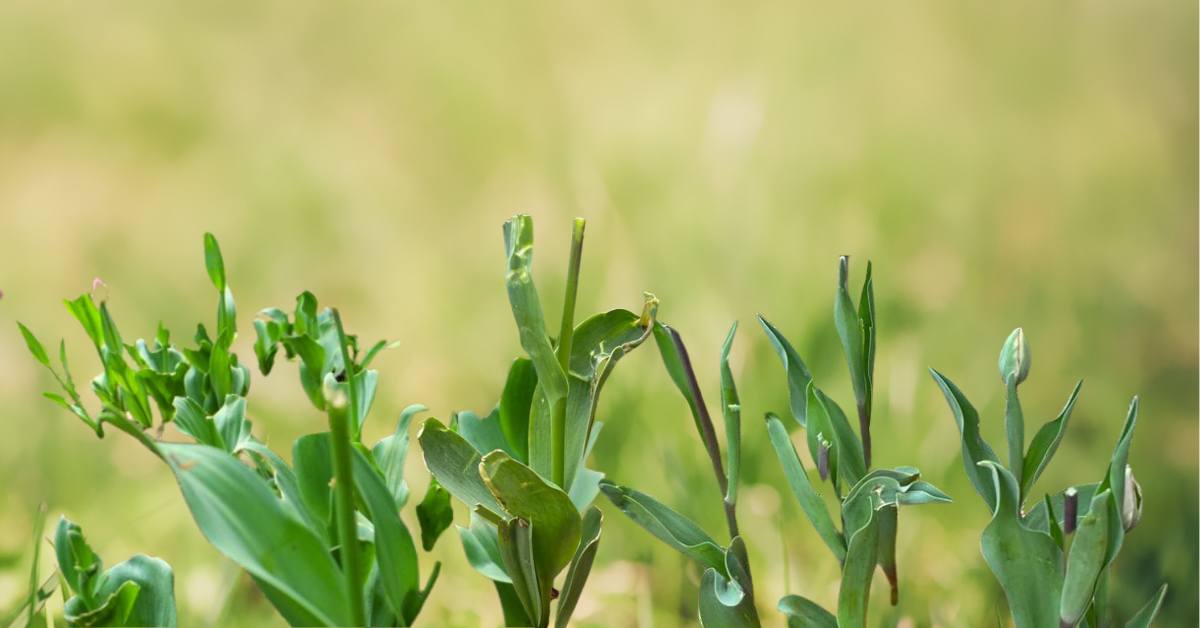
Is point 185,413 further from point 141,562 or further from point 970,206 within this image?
point 970,206

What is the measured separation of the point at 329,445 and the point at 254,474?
0.12 ft

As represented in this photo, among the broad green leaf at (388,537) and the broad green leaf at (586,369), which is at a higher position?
the broad green leaf at (586,369)

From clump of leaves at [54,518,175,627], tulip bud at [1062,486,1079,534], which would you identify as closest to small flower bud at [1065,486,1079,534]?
tulip bud at [1062,486,1079,534]

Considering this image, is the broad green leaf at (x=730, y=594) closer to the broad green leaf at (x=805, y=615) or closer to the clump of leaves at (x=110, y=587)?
the broad green leaf at (x=805, y=615)

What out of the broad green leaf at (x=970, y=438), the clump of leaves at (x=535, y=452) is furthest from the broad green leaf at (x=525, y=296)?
the broad green leaf at (x=970, y=438)

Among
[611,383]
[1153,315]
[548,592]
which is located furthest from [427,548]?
[1153,315]

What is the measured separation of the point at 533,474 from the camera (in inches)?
11.7

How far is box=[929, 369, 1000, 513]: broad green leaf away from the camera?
31 centimetres

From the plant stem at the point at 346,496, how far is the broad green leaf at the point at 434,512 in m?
0.05

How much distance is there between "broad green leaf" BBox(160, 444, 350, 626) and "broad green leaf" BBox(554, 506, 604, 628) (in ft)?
0.21

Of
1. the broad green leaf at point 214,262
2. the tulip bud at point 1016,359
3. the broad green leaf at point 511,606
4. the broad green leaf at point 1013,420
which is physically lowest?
the broad green leaf at point 511,606

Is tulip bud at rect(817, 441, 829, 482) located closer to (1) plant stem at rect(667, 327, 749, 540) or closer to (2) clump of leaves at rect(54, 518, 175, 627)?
(1) plant stem at rect(667, 327, 749, 540)

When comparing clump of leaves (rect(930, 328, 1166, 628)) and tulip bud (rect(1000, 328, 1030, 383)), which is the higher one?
tulip bud (rect(1000, 328, 1030, 383))

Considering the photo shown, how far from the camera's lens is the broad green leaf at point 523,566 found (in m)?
0.31
